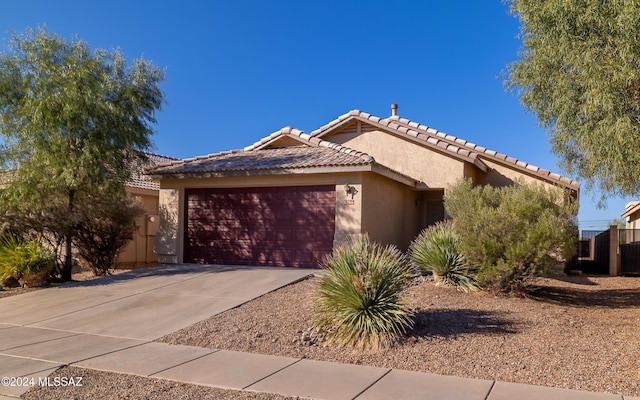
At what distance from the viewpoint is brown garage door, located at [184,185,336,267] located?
15.7 meters

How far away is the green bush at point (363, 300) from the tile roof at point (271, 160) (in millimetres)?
6153

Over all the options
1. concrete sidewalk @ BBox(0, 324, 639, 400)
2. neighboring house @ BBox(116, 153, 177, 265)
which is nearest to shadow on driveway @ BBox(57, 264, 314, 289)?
neighboring house @ BBox(116, 153, 177, 265)

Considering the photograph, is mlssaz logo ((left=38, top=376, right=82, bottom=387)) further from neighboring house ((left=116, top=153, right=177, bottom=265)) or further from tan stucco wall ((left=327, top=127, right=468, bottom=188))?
tan stucco wall ((left=327, top=127, right=468, bottom=188))

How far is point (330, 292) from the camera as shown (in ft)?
28.7

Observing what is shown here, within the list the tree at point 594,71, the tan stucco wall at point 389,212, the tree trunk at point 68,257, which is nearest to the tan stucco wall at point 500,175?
the tan stucco wall at point 389,212

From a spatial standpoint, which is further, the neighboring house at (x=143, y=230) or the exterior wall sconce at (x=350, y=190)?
the neighboring house at (x=143, y=230)

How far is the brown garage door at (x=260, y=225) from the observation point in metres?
15.7

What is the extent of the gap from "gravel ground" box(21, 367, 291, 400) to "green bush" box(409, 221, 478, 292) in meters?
6.90

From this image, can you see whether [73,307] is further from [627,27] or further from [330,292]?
[627,27]

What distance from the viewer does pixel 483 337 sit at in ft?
27.2

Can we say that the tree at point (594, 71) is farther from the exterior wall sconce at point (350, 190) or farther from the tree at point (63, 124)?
the tree at point (63, 124)

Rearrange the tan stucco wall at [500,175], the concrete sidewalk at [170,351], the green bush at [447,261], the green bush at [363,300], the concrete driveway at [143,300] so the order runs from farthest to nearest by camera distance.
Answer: the tan stucco wall at [500,175]
the green bush at [447,261]
the concrete driveway at [143,300]
the green bush at [363,300]
the concrete sidewalk at [170,351]

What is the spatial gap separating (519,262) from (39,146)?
41.0 feet

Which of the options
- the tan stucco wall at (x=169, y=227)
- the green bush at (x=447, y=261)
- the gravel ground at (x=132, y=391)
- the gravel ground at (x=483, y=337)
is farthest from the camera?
the tan stucco wall at (x=169, y=227)
